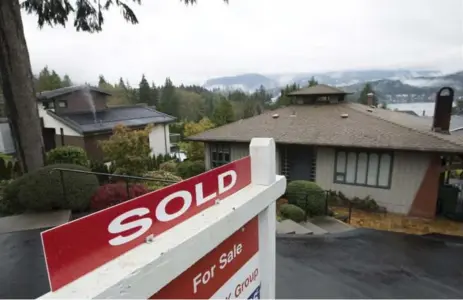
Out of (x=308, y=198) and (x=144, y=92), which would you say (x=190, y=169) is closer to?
(x=308, y=198)

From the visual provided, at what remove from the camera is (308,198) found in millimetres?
9602

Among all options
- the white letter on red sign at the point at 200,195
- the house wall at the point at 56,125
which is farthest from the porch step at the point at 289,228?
the house wall at the point at 56,125

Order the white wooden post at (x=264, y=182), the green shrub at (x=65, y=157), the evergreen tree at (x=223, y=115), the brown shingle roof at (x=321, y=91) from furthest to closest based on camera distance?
the evergreen tree at (x=223, y=115)
the brown shingle roof at (x=321, y=91)
the green shrub at (x=65, y=157)
the white wooden post at (x=264, y=182)

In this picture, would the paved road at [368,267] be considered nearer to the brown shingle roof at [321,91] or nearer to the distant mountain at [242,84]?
the brown shingle roof at [321,91]

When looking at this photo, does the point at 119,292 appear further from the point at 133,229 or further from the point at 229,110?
the point at 229,110

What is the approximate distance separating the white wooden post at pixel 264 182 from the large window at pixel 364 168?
9992 mm

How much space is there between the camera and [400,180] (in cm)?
1029

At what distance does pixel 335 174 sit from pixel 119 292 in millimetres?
11474

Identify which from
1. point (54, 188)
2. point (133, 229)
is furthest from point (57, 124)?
point (133, 229)

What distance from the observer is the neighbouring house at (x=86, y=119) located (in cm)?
1866

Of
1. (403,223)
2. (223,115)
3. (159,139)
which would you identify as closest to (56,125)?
(159,139)

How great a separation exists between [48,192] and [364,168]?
10256 mm

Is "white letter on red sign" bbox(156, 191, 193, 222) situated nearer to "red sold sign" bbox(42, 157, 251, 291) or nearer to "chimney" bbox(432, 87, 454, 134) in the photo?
"red sold sign" bbox(42, 157, 251, 291)

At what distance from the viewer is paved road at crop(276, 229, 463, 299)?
109 inches
